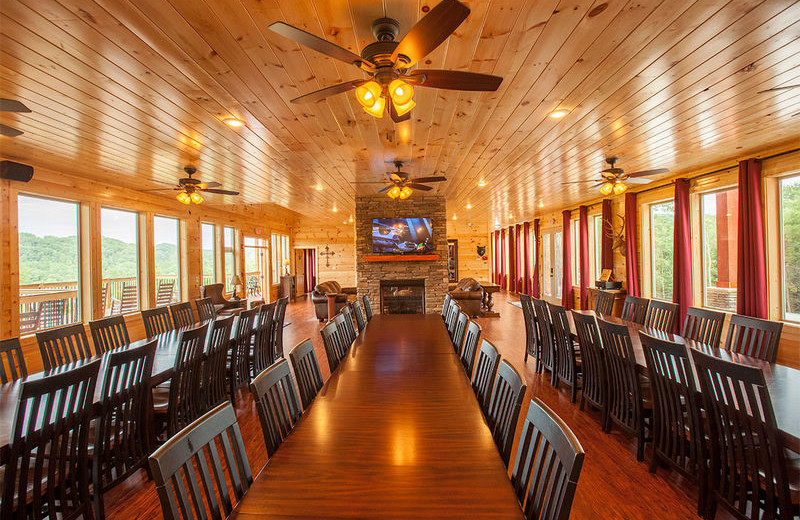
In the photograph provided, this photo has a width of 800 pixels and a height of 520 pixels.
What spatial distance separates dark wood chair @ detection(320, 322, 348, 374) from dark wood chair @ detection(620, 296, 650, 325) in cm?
332

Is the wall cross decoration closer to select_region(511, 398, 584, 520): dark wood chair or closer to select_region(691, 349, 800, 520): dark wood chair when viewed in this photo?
select_region(691, 349, 800, 520): dark wood chair

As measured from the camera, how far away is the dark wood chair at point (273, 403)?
138 centimetres

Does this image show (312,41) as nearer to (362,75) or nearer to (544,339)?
(362,75)

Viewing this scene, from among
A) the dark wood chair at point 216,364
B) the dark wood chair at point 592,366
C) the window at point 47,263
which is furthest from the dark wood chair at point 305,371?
the window at point 47,263

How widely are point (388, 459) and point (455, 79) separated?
180cm

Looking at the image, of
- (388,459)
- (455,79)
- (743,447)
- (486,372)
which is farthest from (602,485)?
(455,79)

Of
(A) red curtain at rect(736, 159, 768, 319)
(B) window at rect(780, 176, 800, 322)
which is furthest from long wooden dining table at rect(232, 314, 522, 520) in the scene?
(B) window at rect(780, 176, 800, 322)

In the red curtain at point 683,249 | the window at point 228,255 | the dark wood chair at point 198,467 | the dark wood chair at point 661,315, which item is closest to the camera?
the dark wood chair at point 198,467

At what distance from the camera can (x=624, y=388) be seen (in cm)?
272

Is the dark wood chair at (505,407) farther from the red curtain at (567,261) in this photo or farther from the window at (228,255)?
the window at (228,255)

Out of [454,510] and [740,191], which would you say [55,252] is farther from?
[740,191]

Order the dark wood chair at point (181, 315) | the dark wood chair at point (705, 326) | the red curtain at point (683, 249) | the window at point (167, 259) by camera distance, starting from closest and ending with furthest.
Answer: the dark wood chair at point (705, 326) → the dark wood chair at point (181, 315) → the red curtain at point (683, 249) → the window at point (167, 259)

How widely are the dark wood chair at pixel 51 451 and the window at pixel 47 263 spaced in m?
4.08

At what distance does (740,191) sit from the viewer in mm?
4398
